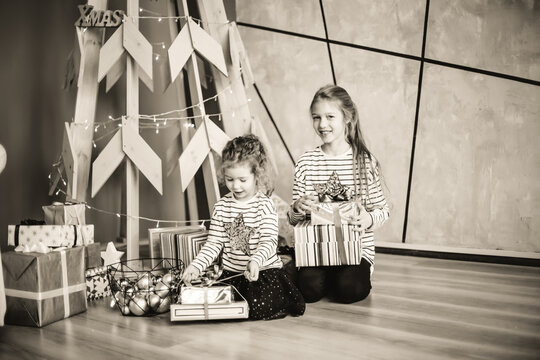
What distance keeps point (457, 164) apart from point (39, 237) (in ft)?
6.73

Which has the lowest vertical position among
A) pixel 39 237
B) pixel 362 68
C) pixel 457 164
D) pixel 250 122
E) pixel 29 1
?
pixel 39 237

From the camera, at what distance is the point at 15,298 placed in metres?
1.77

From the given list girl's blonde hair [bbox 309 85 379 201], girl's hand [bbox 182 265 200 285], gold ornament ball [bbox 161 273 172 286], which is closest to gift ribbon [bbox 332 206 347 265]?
girl's blonde hair [bbox 309 85 379 201]

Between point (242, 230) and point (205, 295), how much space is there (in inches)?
13.3

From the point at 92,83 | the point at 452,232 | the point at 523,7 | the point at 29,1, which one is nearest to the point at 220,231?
the point at 92,83

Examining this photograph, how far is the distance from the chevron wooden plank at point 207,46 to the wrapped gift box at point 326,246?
3.25 feet

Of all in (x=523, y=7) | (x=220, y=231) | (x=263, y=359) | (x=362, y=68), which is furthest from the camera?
(x=362, y=68)

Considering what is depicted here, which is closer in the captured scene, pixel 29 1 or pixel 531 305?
pixel 531 305

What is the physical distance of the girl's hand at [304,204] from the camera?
211cm

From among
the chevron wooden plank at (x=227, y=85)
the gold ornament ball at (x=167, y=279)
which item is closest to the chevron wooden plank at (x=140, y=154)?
the chevron wooden plank at (x=227, y=85)

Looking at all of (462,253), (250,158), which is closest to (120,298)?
(250,158)

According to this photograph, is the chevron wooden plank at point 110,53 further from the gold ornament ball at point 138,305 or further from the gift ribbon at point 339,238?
the gift ribbon at point 339,238

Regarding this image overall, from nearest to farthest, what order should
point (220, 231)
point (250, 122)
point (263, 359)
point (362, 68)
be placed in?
point (263, 359) → point (220, 231) → point (250, 122) → point (362, 68)

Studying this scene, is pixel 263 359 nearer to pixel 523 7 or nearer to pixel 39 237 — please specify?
pixel 39 237
